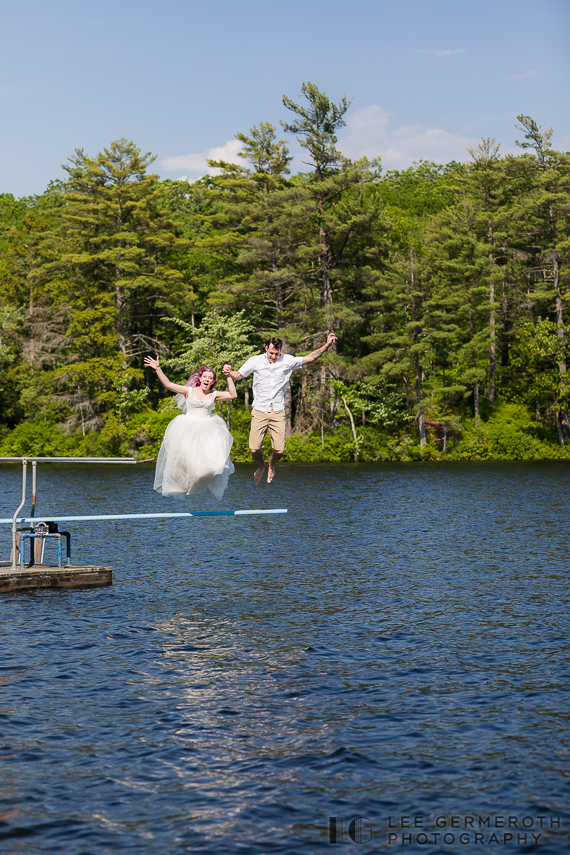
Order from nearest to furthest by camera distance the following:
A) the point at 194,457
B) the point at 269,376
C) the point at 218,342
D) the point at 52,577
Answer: the point at 194,457 → the point at 269,376 → the point at 52,577 → the point at 218,342

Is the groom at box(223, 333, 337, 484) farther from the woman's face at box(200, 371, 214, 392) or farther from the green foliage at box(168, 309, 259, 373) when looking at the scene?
the green foliage at box(168, 309, 259, 373)

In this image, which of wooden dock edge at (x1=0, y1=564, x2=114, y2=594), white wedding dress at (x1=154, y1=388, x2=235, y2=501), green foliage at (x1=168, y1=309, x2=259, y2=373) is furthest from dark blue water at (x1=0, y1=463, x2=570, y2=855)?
green foliage at (x1=168, y1=309, x2=259, y2=373)

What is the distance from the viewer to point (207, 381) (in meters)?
14.0

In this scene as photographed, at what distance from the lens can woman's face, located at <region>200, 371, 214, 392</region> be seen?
45.7 feet

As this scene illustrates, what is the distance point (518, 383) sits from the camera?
65.4 m

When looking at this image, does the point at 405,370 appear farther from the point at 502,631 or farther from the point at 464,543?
the point at 502,631

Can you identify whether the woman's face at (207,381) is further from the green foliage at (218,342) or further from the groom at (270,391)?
the green foliage at (218,342)

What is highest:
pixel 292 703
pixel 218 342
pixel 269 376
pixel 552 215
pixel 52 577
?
pixel 552 215

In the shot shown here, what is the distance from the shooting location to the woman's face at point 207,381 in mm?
13918

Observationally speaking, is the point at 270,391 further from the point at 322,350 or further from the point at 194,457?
the point at 194,457

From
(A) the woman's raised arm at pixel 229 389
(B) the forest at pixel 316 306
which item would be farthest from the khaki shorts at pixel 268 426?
(B) the forest at pixel 316 306

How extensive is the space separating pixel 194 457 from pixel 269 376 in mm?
1798

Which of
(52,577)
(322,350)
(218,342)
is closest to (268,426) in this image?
(322,350)

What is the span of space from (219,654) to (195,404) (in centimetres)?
463
